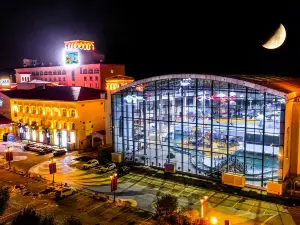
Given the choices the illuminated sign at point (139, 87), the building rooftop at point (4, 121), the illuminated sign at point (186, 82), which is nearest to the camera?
the illuminated sign at point (186, 82)

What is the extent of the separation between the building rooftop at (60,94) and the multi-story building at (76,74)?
15.6m

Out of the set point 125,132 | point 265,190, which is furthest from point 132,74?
point 265,190

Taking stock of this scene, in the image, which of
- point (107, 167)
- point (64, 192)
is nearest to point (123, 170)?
point (107, 167)

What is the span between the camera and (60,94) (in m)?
63.3

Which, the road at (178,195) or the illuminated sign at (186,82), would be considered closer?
the road at (178,195)

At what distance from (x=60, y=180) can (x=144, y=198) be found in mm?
13042

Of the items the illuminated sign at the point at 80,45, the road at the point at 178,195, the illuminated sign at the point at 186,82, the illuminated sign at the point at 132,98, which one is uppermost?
the illuminated sign at the point at 80,45

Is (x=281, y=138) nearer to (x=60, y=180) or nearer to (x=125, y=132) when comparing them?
(x=125, y=132)

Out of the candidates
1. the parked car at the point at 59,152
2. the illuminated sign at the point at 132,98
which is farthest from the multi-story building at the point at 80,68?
the illuminated sign at the point at 132,98

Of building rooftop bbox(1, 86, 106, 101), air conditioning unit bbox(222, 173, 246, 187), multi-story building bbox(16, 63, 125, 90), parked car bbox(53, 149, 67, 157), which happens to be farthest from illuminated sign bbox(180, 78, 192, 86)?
multi-story building bbox(16, 63, 125, 90)

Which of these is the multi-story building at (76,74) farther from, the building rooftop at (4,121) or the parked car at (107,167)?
the parked car at (107,167)

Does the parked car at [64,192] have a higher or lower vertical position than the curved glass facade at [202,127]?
lower

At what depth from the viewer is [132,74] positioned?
120875 millimetres

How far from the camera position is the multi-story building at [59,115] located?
58.5m
